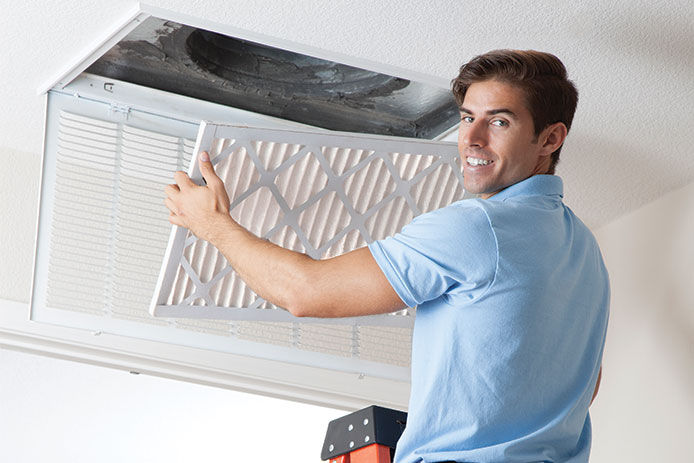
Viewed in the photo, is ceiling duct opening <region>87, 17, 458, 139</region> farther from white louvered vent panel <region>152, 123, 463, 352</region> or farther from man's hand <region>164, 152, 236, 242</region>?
man's hand <region>164, 152, 236, 242</region>

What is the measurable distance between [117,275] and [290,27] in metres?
0.85

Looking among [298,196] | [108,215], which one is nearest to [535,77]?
[298,196]

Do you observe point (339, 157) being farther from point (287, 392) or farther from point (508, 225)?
point (287, 392)

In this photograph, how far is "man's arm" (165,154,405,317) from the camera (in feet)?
4.21

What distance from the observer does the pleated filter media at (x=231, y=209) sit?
1.74m

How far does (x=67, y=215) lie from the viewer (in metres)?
2.23

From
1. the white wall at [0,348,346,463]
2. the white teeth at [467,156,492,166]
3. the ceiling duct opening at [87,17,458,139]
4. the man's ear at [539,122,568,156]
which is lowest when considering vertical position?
the white wall at [0,348,346,463]

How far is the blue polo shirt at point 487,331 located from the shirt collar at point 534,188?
3.1 inches

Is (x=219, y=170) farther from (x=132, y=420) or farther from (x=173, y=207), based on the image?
(x=132, y=420)

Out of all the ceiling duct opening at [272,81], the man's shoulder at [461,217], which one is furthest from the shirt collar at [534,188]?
the ceiling duct opening at [272,81]

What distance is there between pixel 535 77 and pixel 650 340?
4.13 ft

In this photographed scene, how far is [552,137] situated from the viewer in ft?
4.88

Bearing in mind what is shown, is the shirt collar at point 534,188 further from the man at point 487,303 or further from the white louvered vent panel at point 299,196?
the white louvered vent panel at point 299,196

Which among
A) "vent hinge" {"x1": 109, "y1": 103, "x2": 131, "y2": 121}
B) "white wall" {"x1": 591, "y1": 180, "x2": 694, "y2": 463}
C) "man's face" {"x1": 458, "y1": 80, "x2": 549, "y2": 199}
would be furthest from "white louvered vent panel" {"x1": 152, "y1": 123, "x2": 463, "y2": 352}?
"white wall" {"x1": 591, "y1": 180, "x2": 694, "y2": 463}
